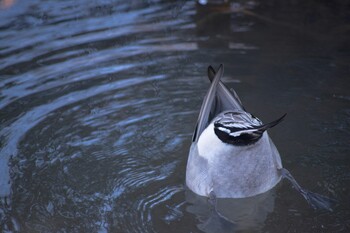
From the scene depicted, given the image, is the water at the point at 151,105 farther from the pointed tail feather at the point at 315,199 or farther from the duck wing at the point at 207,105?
the duck wing at the point at 207,105

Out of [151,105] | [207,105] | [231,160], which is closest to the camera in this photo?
[231,160]

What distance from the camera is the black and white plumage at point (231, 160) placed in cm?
475

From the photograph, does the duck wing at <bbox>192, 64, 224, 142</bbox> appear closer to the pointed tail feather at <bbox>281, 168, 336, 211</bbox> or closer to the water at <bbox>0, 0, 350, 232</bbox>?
the water at <bbox>0, 0, 350, 232</bbox>

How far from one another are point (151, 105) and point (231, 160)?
2.18m

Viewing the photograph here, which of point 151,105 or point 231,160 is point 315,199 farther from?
point 151,105

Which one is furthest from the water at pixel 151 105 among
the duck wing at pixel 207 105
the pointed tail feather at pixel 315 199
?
the duck wing at pixel 207 105

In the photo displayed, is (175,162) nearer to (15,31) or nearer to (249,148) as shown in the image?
(249,148)

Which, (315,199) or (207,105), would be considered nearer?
(315,199)

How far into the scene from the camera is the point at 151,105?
6.82 metres

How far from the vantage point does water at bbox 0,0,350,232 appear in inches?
192

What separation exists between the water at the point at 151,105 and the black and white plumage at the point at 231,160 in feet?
0.39

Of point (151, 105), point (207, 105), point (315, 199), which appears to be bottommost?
point (315, 199)

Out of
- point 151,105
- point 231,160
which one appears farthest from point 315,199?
point 151,105

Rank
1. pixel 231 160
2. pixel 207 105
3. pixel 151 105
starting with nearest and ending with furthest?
pixel 231 160, pixel 207 105, pixel 151 105
